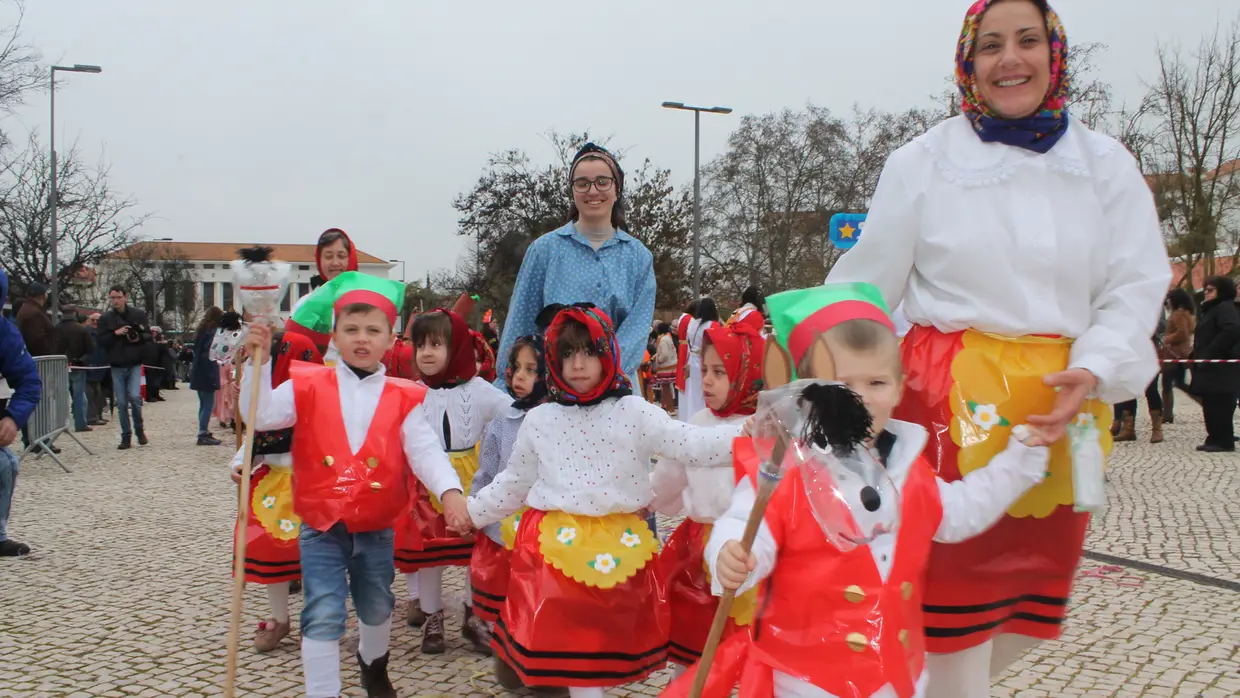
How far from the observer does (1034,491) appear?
91.8 inches

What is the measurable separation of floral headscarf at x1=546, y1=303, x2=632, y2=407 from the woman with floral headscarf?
1.15 m

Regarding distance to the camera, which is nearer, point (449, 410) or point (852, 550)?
point (852, 550)

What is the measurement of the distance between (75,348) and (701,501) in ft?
40.6

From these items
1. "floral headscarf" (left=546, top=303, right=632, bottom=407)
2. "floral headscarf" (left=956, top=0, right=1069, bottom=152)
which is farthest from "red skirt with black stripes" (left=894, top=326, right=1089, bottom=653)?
"floral headscarf" (left=546, top=303, right=632, bottom=407)

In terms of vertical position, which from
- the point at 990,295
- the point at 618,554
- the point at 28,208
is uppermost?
the point at 28,208

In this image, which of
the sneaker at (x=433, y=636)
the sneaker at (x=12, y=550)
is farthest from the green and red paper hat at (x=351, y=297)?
the sneaker at (x=12, y=550)

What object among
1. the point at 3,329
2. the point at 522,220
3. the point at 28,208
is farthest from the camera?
the point at 522,220

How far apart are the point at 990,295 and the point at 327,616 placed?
241 centimetres

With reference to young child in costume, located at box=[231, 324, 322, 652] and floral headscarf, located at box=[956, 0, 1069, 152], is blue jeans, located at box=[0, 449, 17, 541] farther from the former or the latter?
floral headscarf, located at box=[956, 0, 1069, 152]

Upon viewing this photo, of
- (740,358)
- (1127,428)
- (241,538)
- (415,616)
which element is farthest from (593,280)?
(1127,428)

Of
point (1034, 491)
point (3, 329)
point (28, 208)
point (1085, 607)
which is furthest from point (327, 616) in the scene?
point (28, 208)

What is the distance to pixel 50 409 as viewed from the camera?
36.0ft

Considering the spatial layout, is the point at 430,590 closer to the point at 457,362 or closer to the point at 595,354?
the point at 457,362

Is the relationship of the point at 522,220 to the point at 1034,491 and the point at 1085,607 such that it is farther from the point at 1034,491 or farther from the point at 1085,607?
the point at 1034,491
